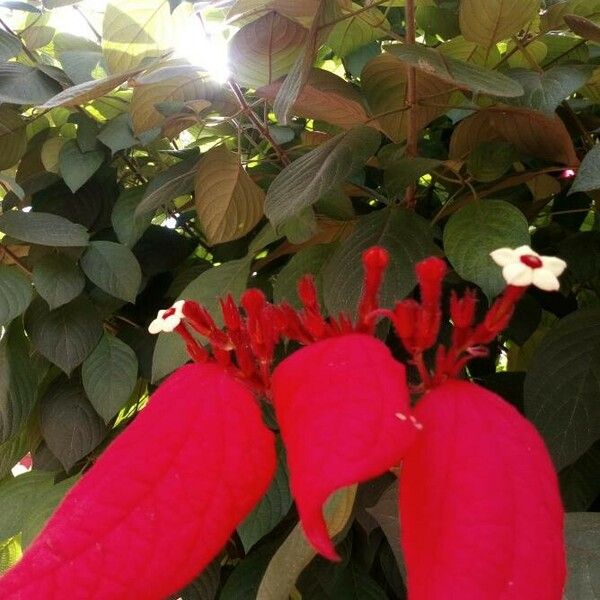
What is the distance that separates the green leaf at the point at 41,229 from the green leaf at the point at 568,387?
0.29 m

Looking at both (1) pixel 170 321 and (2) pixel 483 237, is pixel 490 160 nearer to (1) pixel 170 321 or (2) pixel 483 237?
(2) pixel 483 237

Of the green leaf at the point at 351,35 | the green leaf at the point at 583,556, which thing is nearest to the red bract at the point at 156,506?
the green leaf at the point at 583,556

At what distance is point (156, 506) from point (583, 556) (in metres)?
0.18

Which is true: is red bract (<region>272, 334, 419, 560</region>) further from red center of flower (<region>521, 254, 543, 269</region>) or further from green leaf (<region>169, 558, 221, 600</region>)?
green leaf (<region>169, 558, 221, 600</region>)

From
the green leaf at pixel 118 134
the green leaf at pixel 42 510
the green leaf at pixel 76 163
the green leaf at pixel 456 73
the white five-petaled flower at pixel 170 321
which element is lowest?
the green leaf at pixel 42 510

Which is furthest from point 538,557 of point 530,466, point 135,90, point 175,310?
point 135,90

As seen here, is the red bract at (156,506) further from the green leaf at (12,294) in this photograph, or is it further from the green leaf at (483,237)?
the green leaf at (12,294)

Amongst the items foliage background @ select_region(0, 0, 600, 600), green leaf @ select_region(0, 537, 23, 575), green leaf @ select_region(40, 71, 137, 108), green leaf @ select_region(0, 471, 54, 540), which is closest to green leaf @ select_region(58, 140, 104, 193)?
foliage background @ select_region(0, 0, 600, 600)

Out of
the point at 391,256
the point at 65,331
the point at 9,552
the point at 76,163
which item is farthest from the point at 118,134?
the point at 9,552

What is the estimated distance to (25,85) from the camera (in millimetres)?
521

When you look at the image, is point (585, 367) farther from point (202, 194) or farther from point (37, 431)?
point (37, 431)

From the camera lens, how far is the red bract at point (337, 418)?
18 cm

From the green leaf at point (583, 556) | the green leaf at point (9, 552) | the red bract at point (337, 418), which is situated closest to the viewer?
the red bract at point (337, 418)

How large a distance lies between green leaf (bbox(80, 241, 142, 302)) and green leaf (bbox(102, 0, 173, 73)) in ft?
0.40
